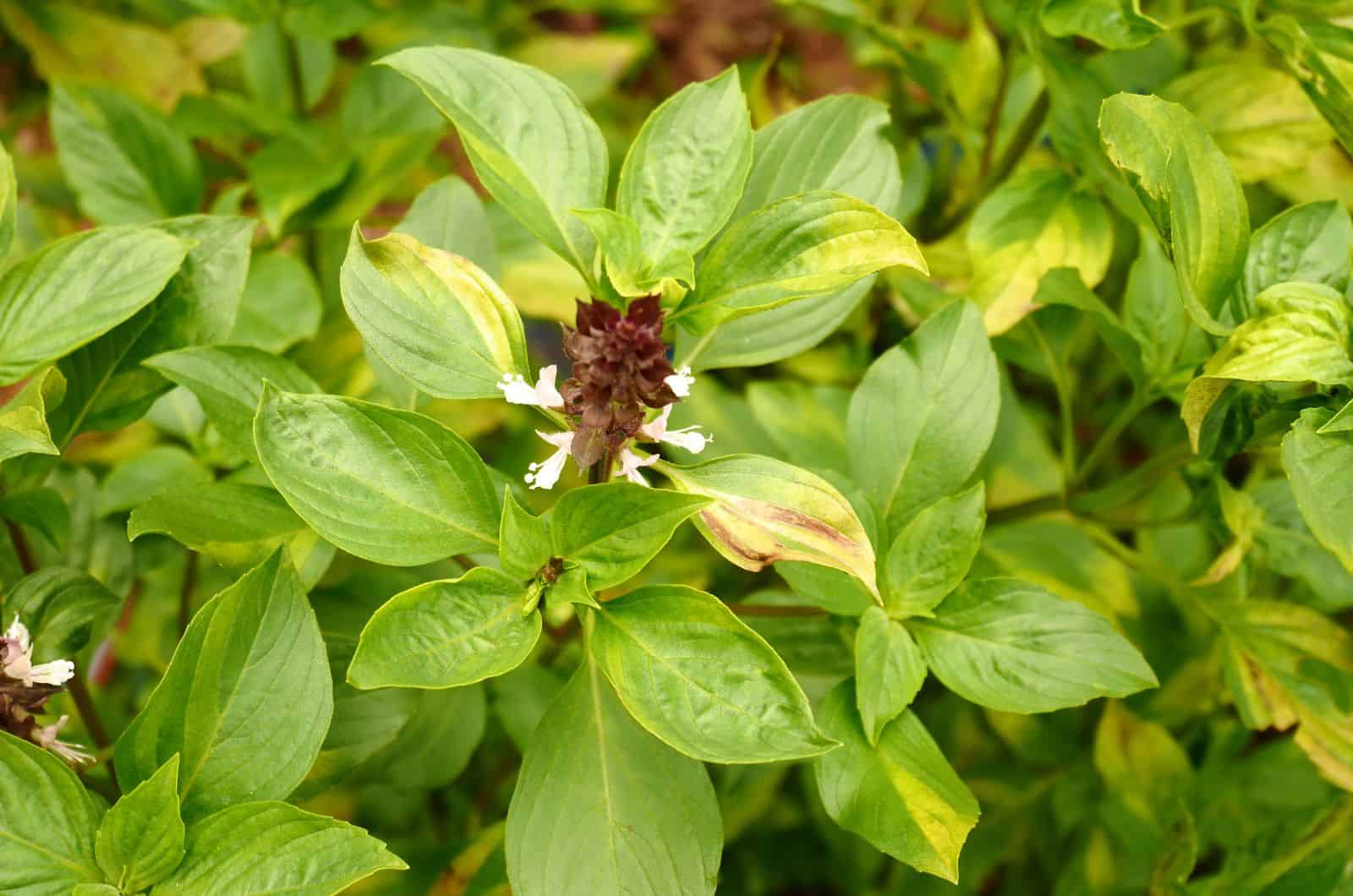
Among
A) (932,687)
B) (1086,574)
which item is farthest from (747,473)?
(932,687)

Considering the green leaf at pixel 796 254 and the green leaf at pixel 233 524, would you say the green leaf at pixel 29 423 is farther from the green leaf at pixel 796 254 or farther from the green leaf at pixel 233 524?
the green leaf at pixel 796 254

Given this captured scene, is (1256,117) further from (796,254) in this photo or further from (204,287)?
(204,287)

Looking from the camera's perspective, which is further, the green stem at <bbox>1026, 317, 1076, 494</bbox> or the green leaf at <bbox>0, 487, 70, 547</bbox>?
the green stem at <bbox>1026, 317, 1076, 494</bbox>

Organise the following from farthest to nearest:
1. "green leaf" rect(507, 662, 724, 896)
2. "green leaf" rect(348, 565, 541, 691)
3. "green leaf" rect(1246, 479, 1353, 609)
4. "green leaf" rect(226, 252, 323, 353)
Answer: "green leaf" rect(226, 252, 323, 353), "green leaf" rect(1246, 479, 1353, 609), "green leaf" rect(507, 662, 724, 896), "green leaf" rect(348, 565, 541, 691)

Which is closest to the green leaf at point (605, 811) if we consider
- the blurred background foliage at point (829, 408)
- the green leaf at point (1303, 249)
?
the blurred background foliage at point (829, 408)

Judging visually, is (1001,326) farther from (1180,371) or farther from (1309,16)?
(1309,16)

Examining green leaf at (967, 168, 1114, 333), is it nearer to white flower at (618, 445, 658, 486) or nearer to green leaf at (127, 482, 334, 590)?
white flower at (618, 445, 658, 486)

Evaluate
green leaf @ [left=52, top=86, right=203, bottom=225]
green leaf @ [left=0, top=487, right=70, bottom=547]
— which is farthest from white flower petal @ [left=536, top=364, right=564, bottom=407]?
green leaf @ [left=52, top=86, right=203, bottom=225]
